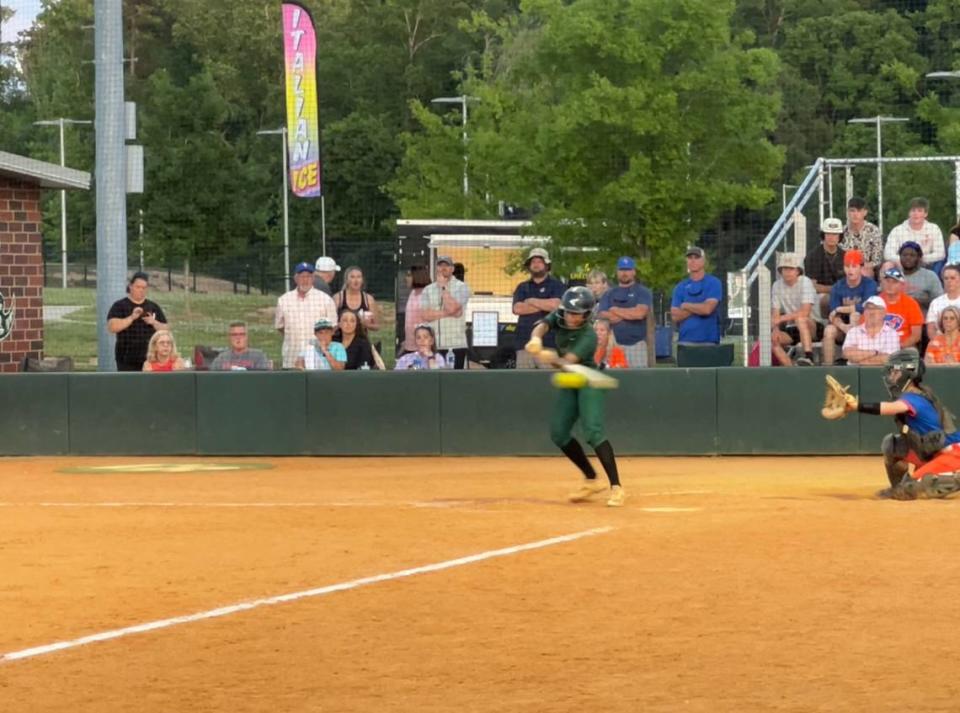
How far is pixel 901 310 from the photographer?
60.0 feet

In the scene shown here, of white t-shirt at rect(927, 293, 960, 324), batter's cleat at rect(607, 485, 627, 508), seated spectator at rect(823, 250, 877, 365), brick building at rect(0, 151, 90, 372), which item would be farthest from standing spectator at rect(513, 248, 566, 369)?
brick building at rect(0, 151, 90, 372)

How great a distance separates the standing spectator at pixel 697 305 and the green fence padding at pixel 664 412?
2.19 ft

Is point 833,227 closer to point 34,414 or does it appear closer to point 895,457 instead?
point 895,457

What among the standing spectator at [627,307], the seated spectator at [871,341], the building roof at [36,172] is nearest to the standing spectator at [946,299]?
the seated spectator at [871,341]

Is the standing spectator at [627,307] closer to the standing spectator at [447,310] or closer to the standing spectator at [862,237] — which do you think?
the standing spectator at [447,310]

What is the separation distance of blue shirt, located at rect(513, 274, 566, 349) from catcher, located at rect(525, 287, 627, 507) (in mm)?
5005

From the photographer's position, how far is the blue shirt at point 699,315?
64.0 feet

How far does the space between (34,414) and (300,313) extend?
3.27 m

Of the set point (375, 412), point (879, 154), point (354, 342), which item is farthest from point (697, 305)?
point (879, 154)

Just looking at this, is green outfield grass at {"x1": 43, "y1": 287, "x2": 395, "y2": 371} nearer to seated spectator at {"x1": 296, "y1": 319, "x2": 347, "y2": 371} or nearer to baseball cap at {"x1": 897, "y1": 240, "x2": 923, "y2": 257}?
seated spectator at {"x1": 296, "y1": 319, "x2": 347, "y2": 371}

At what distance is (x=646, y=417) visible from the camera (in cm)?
1930

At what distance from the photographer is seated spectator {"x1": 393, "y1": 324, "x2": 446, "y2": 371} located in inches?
792

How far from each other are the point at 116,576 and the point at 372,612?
210 cm

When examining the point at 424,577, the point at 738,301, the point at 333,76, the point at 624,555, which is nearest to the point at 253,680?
the point at 424,577
